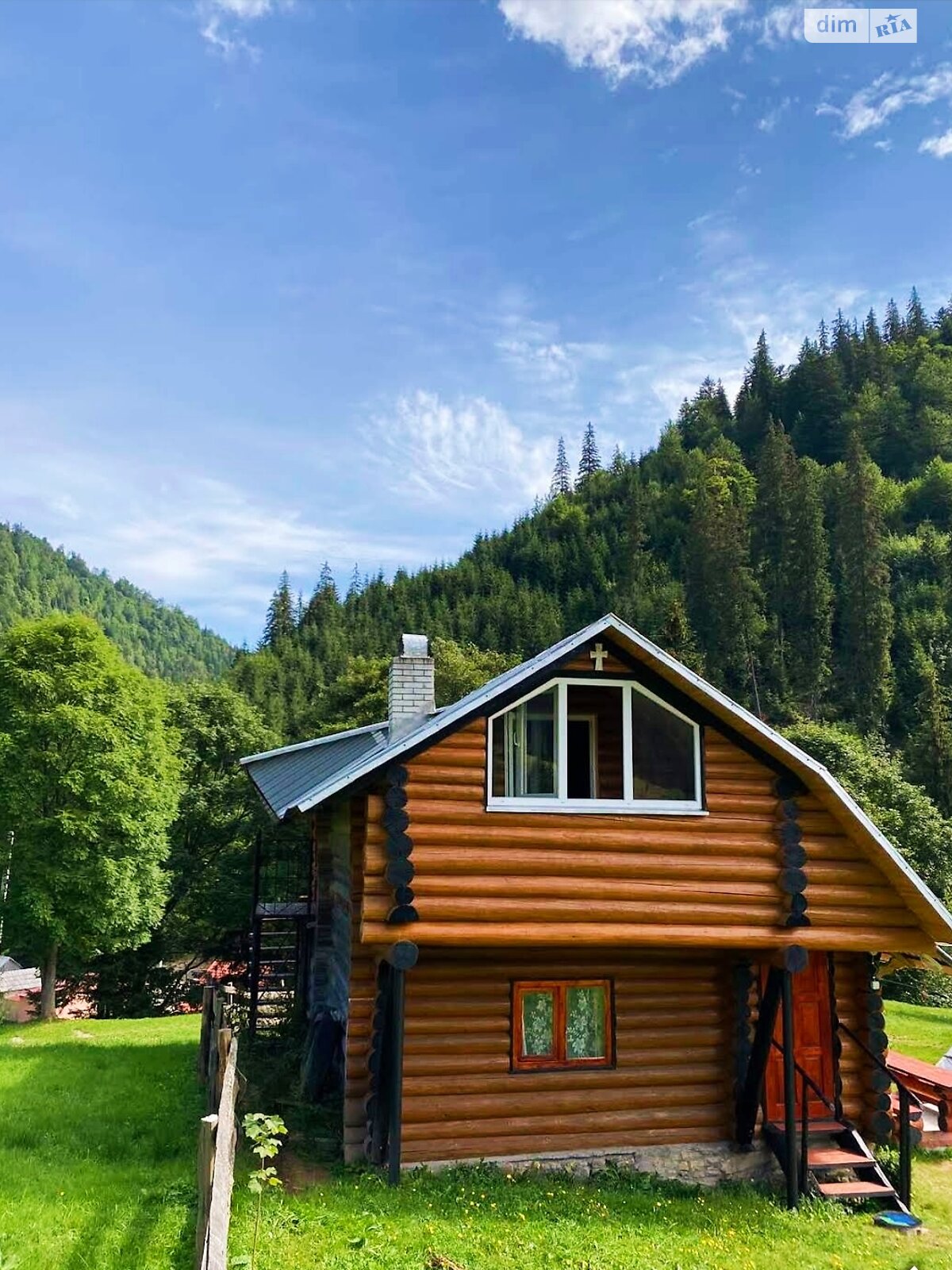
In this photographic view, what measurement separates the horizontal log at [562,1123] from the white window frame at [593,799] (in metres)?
4.35

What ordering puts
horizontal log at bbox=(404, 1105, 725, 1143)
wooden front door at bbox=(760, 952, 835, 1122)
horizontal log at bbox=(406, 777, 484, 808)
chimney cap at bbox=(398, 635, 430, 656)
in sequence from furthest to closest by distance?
chimney cap at bbox=(398, 635, 430, 656) < wooden front door at bbox=(760, 952, 835, 1122) < horizontal log at bbox=(404, 1105, 725, 1143) < horizontal log at bbox=(406, 777, 484, 808)

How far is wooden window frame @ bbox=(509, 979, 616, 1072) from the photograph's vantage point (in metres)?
12.0

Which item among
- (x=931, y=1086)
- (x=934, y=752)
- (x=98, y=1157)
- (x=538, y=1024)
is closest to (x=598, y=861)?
(x=538, y=1024)

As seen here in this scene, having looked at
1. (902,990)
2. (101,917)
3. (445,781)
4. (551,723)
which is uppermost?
(551,723)

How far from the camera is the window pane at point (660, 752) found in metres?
11.6

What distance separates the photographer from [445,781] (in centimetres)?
1098

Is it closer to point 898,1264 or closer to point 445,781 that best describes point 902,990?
point 898,1264

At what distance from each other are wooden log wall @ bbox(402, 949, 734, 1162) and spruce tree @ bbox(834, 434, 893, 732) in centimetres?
5358

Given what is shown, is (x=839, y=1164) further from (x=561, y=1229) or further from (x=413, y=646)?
(x=413, y=646)

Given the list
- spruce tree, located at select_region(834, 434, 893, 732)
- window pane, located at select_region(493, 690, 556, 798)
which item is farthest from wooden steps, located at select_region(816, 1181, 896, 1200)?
spruce tree, located at select_region(834, 434, 893, 732)

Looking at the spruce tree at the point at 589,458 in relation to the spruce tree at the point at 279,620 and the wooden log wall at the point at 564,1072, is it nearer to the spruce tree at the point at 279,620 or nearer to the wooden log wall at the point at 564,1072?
A: the spruce tree at the point at 279,620

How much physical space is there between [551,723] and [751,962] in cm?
457

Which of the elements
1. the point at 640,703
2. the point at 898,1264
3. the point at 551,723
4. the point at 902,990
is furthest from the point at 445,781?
the point at 902,990

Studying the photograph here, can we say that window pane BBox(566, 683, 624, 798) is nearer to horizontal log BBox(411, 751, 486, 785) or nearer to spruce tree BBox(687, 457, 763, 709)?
horizontal log BBox(411, 751, 486, 785)
